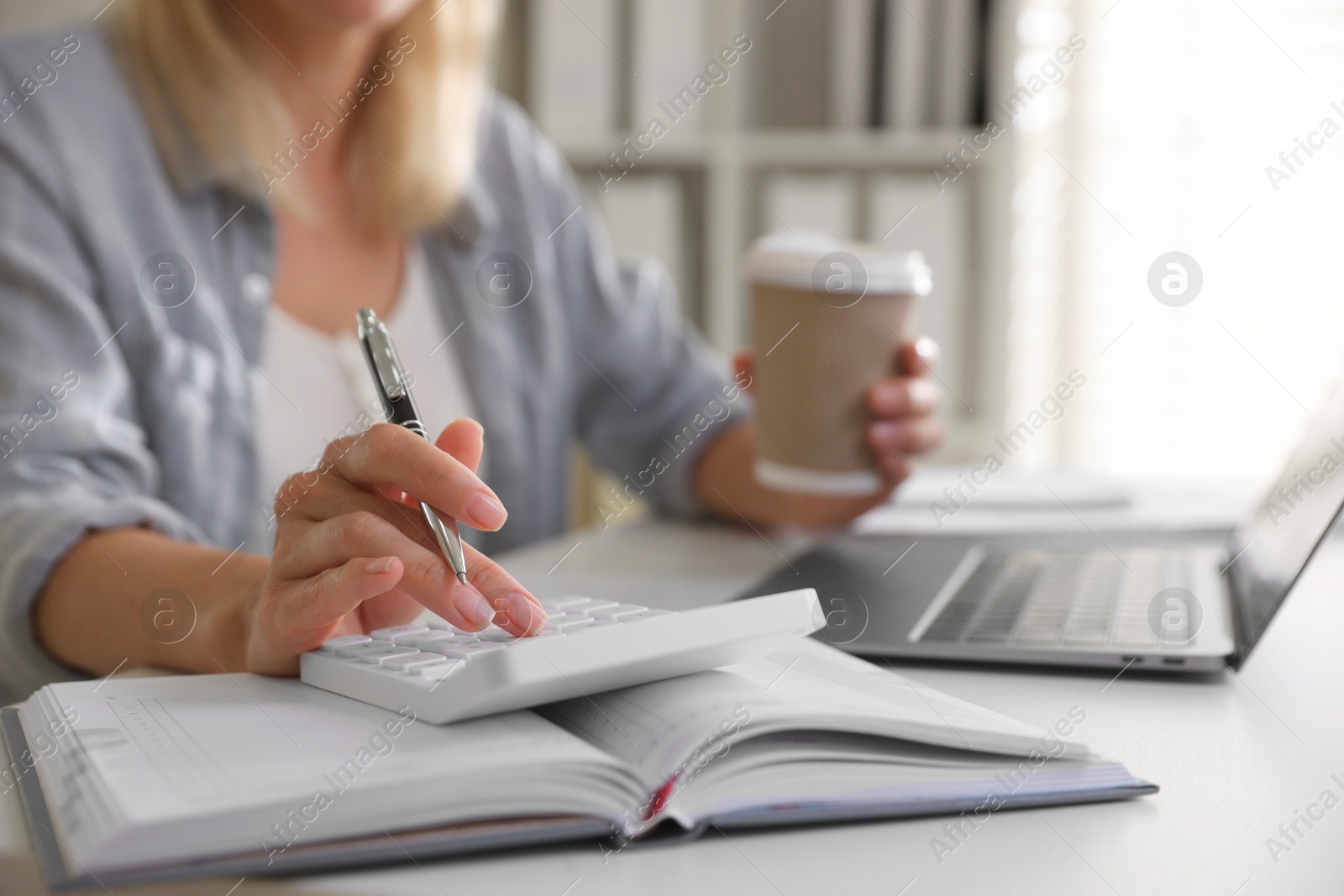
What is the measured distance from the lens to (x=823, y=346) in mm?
844

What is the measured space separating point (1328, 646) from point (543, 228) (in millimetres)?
954

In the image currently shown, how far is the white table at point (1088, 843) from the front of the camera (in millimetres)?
356

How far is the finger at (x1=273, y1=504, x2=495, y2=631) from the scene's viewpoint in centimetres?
49

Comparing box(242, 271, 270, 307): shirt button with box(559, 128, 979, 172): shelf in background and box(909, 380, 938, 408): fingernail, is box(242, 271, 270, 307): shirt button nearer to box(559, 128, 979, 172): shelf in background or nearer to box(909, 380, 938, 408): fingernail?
box(909, 380, 938, 408): fingernail

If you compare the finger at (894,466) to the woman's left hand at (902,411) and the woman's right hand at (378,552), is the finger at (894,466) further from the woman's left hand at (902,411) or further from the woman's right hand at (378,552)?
the woman's right hand at (378,552)

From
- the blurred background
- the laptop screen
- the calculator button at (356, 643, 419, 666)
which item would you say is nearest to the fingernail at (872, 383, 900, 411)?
the laptop screen

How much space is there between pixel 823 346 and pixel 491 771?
538 mm

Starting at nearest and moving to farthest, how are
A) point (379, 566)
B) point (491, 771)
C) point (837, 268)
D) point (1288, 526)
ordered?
point (491, 771) → point (379, 566) → point (1288, 526) → point (837, 268)

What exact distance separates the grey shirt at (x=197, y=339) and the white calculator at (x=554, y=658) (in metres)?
0.25

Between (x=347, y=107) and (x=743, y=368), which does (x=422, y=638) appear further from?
(x=347, y=107)

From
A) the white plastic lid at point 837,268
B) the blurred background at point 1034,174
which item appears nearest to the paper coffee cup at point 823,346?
the white plastic lid at point 837,268

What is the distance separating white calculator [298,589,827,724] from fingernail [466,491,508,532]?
0.05m

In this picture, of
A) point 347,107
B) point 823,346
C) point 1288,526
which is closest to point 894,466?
point 823,346

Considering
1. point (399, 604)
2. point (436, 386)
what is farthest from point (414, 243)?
point (399, 604)
